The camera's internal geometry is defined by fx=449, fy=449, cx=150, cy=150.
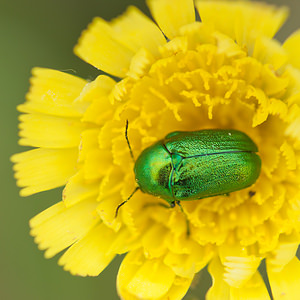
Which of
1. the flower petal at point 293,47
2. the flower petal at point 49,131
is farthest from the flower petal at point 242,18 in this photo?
the flower petal at point 49,131

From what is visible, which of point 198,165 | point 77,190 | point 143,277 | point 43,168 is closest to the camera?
point 198,165

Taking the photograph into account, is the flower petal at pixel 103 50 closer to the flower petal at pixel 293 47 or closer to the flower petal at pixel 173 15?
the flower petal at pixel 173 15

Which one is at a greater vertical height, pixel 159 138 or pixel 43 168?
pixel 159 138

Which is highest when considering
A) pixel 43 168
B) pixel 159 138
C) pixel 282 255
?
pixel 159 138

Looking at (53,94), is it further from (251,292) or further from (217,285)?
(251,292)

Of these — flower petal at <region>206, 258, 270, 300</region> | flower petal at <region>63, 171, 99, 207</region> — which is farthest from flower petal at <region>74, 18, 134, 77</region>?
flower petal at <region>206, 258, 270, 300</region>

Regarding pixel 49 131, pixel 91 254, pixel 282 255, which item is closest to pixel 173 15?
pixel 49 131
